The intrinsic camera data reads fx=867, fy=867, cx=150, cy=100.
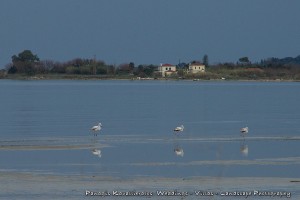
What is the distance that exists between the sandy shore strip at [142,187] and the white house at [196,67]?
120492mm

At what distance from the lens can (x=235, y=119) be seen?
3497cm

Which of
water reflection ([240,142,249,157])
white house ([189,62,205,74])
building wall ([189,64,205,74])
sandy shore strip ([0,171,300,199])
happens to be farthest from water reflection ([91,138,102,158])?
building wall ([189,64,205,74])

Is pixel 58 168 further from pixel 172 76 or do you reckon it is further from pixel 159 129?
pixel 172 76

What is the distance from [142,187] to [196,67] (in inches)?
4850

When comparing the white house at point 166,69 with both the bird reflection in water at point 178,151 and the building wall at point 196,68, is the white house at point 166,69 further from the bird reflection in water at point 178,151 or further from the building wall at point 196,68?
the bird reflection in water at point 178,151

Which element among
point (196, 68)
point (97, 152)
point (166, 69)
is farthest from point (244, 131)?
point (166, 69)

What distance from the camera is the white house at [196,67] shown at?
137m

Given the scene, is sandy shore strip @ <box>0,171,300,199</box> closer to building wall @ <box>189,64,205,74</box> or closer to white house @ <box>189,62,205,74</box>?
white house @ <box>189,62,205,74</box>

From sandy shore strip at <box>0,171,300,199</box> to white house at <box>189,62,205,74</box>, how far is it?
4744 inches

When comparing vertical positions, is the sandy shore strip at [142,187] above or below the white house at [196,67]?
above

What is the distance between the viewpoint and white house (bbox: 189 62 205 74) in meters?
137

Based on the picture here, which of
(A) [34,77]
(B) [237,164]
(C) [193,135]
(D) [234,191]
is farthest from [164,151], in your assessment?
(A) [34,77]

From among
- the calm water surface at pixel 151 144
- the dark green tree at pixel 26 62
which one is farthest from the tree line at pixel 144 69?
the calm water surface at pixel 151 144

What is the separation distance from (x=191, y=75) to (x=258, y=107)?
92.7 meters
